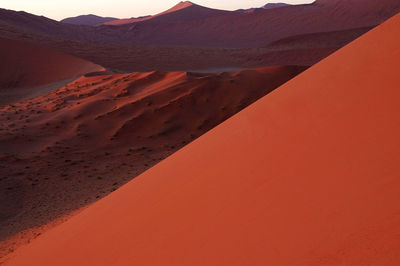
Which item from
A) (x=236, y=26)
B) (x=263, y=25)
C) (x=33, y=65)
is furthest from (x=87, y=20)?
(x=33, y=65)

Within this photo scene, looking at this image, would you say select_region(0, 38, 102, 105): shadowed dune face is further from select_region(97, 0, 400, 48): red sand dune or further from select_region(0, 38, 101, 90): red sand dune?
select_region(97, 0, 400, 48): red sand dune

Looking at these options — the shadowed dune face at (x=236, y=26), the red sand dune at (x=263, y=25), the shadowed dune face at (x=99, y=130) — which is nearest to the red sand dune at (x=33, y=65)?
the shadowed dune face at (x=99, y=130)

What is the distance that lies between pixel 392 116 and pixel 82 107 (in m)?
10.7

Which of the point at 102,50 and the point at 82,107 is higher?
the point at 102,50

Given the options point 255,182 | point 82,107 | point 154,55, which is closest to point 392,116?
point 255,182

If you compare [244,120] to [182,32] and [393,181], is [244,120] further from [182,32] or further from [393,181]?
[182,32]

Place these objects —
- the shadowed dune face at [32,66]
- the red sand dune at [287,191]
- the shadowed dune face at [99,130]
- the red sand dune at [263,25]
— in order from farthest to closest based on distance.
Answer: the red sand dune at [263,25]
the shadowed dune face at [32,66]
the shadowed dune face at [99,130]
the red sand dune at [287,191]

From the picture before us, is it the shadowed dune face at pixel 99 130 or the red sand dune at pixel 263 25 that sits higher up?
the red sand dune at pixel 263 25

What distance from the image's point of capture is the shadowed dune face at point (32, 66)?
64.0 ft

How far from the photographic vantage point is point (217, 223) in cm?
197

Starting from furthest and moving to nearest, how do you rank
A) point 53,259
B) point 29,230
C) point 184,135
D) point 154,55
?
Result: point 154,55, point 184,135, point 29,230, point 53,259

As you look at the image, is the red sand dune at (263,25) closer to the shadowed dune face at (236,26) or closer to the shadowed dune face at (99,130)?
the shadowed dune face at (236,26)

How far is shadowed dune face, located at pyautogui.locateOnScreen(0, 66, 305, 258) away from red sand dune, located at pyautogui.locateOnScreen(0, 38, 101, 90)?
5.79 m

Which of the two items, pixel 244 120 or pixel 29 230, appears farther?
pixel 29 230
